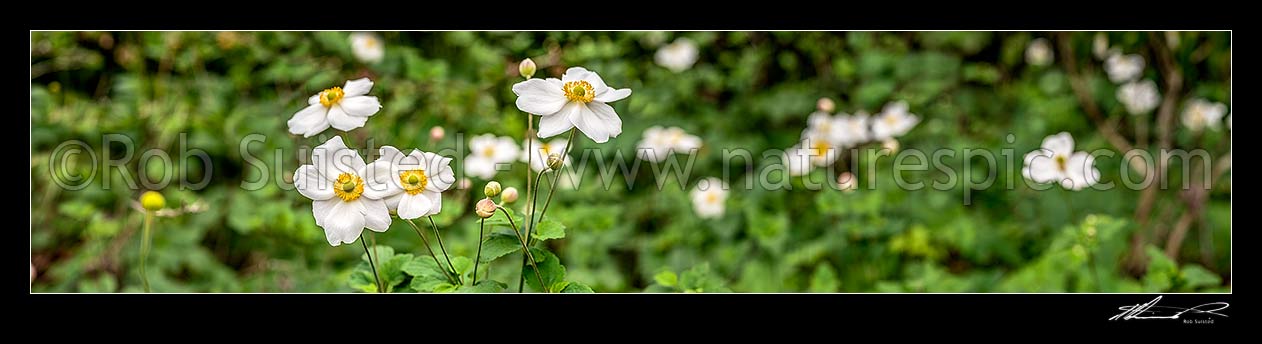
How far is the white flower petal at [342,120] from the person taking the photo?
3.49ft

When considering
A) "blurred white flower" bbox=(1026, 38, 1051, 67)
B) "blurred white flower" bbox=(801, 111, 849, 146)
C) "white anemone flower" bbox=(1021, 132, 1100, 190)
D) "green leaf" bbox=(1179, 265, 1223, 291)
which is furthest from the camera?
"blurred white flower" bbox=(1026, 38, 1051, 67)

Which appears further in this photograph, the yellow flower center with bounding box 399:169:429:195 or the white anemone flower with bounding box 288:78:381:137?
the white anemone flower with bounding box 288:78:381:137

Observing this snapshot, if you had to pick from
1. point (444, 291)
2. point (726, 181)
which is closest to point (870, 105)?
point (726, 181)

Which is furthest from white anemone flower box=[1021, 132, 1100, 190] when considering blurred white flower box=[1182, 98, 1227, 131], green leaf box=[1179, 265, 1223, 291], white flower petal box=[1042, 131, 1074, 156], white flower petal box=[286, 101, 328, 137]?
blurred white flower box=[1182, 98, 1227, 131]

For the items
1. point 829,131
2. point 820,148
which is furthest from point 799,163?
point 829,131

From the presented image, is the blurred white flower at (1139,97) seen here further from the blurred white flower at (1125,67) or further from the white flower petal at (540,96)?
the white flower petal at (540,96)

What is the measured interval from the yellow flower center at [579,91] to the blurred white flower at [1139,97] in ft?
8.05

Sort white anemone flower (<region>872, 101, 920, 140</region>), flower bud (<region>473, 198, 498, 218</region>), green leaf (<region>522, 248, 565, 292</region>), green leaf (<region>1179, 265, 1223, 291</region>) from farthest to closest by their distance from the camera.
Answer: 1. white anemone flower (<region>872, 101, 920, 140</region>)
2. green leaf (<region>1179, 265, 1223, 291</region>)
3. green leaf (<region>522, 248, 565, 292</region>)
4. flower bud (<region>473, 198, 498, 218</region>)

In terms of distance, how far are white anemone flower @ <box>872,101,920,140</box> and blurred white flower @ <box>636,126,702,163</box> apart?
52 centimetres

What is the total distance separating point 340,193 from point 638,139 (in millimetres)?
1510

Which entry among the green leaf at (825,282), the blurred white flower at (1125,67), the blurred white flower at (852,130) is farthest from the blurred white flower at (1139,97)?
the green leaf at (825,282)

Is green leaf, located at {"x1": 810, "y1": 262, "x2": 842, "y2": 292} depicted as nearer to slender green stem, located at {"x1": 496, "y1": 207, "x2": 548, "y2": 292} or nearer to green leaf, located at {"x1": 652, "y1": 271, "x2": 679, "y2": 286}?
green leaf, located at {"x1": 652, "y1": 271, "x2": 679, "y2": 286}

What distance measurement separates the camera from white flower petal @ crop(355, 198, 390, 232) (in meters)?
0.95
